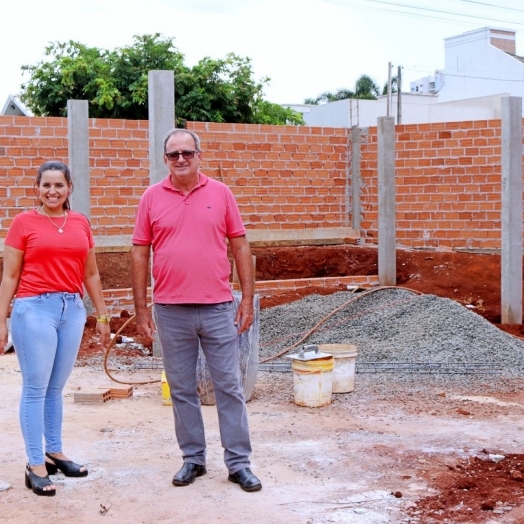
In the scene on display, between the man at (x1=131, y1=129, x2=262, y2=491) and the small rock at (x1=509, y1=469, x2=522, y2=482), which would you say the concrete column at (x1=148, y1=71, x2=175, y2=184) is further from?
the small rock at (x1=509, y1=469, x2=522, y2=482)

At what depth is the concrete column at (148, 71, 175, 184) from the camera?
8023 mm

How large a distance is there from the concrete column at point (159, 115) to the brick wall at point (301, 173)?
377cm

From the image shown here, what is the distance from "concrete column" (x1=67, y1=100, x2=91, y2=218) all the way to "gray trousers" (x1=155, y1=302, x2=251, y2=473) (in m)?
5.55

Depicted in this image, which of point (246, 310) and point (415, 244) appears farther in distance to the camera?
point (415, 244)

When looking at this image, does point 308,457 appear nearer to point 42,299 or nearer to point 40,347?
point 40,347

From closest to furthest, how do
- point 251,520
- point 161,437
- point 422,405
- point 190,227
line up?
point 251,520 < point 190,227 < point 161,437 < point 422,405

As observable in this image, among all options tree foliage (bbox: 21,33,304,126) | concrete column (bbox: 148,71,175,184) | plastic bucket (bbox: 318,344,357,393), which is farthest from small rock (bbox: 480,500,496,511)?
tree foliage (bbox: 21,33,304,126)

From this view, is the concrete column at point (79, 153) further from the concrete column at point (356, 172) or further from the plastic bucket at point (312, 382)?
the concrete column at point (356, 172)

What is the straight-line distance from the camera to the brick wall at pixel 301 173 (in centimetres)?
1159

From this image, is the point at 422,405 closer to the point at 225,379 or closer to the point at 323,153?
the point at 225,379

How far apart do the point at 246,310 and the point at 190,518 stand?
3.76ft

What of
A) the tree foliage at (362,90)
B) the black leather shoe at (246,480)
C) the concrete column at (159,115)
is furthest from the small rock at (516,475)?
the tree foliage at (362,90)

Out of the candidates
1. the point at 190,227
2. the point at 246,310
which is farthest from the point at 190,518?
the point at 190,227

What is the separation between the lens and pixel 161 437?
5.73m
